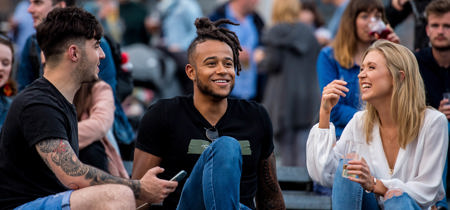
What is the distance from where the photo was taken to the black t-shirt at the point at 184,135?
14.5 ft

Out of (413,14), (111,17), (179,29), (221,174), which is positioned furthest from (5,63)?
(111,17)

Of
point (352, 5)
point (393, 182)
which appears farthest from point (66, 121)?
point (352, 5)

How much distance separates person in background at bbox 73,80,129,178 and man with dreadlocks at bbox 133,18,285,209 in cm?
61

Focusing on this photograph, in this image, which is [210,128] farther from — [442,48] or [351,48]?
[442,48]

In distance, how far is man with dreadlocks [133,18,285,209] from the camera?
442cm

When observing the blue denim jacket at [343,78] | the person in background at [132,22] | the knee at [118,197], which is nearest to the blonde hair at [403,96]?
the blue denim jacket at [343,78]

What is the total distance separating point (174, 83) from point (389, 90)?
5.49 meters

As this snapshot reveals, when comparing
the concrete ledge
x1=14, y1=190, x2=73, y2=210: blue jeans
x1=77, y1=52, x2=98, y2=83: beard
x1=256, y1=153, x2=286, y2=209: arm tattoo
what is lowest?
the concrete ledge

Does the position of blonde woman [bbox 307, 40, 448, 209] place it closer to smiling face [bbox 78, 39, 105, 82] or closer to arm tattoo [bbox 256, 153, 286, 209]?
arm tattoo [bbox 256, 153, 286, 209]

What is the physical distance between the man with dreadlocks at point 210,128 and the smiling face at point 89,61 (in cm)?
57

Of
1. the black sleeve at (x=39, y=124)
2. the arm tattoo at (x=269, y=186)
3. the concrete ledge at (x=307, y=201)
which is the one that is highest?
the black sleeve at (x=39, y=124)

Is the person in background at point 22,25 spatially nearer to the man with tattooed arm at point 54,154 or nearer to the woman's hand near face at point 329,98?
the man with tattooed arm at point 54,154

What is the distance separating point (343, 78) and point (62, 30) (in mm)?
2438

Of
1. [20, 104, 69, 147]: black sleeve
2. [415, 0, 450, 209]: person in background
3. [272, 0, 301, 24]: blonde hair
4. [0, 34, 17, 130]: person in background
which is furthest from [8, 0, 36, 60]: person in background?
[20, 104, 69, 147]: black sleeve
